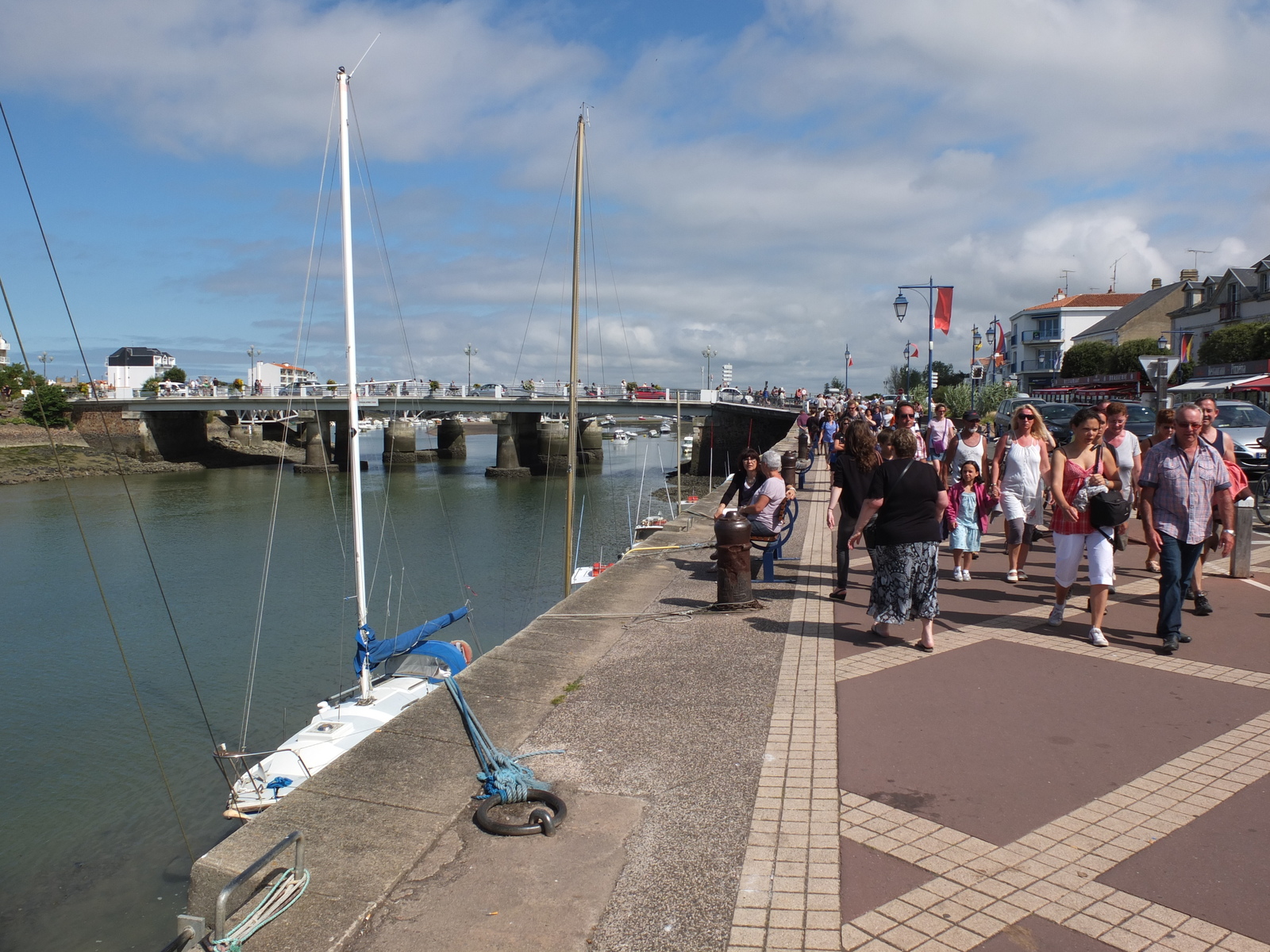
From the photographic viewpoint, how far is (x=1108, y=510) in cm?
677

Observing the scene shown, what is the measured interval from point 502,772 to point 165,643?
1988 cm

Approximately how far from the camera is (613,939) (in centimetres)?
328

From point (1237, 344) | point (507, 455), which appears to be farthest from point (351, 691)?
point (507, 455)

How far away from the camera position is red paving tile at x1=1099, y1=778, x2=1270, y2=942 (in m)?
3.32

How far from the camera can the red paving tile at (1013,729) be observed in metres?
4.31

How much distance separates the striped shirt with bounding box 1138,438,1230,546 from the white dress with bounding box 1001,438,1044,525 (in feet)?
6.69

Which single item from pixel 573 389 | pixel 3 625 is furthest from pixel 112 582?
pixel 573 389

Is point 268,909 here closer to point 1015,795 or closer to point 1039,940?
point 1039,940

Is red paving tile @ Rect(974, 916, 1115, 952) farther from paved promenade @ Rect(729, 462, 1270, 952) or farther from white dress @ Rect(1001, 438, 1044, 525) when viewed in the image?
white dress @ Rect(1001, 438, 1044, 525)

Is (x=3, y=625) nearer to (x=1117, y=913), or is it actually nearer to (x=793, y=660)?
(x=793, y=660)

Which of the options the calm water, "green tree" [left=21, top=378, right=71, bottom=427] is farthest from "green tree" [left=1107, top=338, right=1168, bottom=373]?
"green tree" [left=21, top=378, right=71, bottom=427]

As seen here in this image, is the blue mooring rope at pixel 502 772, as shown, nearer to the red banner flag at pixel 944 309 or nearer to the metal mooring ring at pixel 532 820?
the metal mooring ring at pixel 532 820

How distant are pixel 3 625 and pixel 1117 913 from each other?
26637 millimetres

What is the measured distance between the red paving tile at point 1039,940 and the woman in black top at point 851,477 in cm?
470
